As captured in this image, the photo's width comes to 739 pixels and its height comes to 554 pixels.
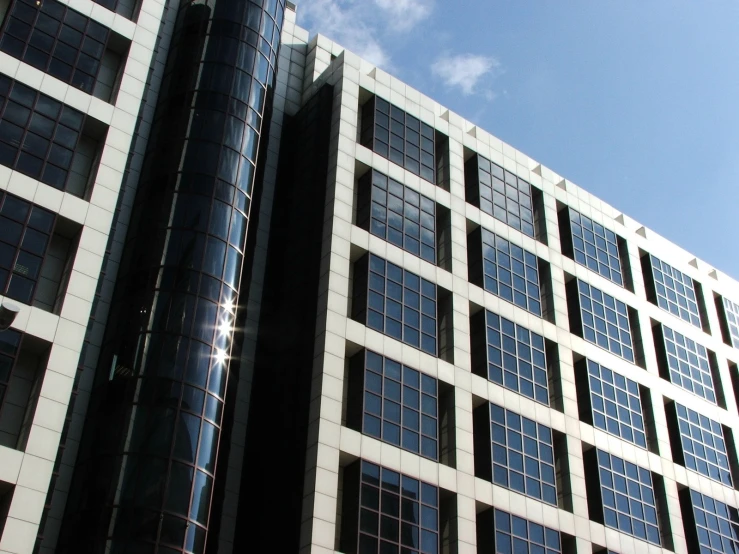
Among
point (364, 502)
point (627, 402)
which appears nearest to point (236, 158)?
point (364, 502)

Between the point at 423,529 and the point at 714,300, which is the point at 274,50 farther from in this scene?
the point at 714,300

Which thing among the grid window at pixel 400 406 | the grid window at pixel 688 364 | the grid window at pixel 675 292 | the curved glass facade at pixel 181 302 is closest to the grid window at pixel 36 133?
the curved glass facade at pixel 181 302

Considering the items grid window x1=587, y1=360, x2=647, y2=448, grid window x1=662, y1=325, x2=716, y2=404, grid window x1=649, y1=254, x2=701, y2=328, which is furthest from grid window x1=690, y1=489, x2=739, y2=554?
grid window x1=649, y1=254, x2=701, y2=328

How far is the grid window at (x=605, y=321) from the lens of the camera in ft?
182

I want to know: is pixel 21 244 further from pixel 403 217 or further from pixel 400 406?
pixel 403 217

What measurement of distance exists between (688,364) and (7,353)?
136ft

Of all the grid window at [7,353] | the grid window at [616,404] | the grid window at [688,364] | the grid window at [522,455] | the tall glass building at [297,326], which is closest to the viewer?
the grid window at [7,353]

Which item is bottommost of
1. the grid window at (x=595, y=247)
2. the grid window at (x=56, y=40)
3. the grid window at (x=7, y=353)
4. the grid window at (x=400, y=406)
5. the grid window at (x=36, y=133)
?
the grid window at (x=7, y=353)

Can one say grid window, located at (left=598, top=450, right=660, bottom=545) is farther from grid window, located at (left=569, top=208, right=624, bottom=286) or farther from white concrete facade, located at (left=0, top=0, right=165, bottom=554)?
white concrete facade, located at (left=0, top=0, right=165, bottom=554)

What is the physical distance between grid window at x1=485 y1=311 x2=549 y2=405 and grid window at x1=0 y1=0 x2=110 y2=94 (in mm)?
23296

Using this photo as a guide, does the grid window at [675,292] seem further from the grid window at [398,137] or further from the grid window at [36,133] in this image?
the grid window at [36,133]

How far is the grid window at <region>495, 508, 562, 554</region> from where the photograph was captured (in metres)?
43.6

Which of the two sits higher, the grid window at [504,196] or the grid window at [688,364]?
the grid window at [504,196]

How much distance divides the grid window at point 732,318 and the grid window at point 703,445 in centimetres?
892
